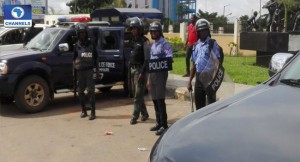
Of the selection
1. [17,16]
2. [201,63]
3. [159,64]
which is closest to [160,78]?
[159,64]

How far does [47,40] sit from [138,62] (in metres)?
2.79

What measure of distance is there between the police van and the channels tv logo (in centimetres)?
224

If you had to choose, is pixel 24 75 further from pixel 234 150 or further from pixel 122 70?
pixel 234 150

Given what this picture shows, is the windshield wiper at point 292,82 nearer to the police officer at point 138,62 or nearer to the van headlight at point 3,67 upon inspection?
the police officer at point 138,62

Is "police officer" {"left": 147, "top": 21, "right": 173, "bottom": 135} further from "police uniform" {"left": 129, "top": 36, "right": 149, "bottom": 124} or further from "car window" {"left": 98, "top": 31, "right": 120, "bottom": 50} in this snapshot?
"car window" {"left": 98, "top": 31, "right": 120, "bottom": 50}

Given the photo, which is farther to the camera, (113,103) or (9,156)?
(113,103)

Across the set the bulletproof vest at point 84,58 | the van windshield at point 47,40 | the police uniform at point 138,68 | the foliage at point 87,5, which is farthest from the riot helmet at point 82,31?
the foliage at point 87,5

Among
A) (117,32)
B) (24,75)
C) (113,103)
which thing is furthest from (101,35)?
(24,75)

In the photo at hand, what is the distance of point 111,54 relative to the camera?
9.47 meters

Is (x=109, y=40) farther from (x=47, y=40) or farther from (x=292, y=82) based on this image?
(x=292, y=82)

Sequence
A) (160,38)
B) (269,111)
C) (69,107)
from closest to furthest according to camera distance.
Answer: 1. (269,111)
2. (160,38)
3. (69,107)

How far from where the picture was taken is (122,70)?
31.7 feet

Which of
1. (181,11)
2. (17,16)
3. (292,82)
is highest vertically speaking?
(181,11)

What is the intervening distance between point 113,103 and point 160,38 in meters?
3.45
